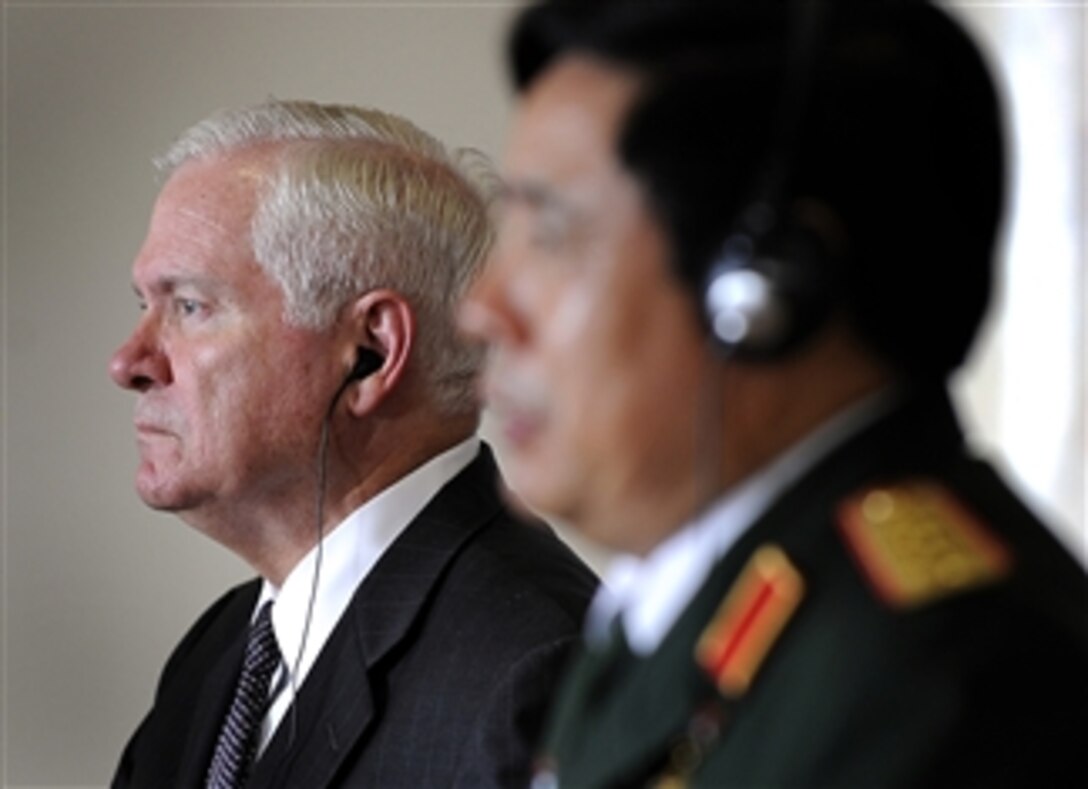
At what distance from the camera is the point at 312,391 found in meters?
1.65

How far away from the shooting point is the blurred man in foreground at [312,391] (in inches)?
63.1

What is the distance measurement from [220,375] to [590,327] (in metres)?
0.90

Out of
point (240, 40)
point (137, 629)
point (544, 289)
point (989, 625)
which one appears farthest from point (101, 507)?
point (989, 625)

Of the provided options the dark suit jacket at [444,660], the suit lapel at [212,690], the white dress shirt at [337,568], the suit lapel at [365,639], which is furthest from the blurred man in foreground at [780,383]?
the suit lapel at [212,690]

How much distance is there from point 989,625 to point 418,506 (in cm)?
99

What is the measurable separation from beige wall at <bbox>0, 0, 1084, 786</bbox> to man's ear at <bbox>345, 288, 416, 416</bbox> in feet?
2.53

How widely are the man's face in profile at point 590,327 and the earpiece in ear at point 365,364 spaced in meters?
0.81

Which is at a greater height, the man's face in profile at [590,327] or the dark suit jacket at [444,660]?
the man's face in profile at [590,327]

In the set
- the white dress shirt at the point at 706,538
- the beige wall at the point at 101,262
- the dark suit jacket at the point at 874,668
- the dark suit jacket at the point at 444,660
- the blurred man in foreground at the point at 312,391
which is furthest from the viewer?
the beige wall at the point at 101,262

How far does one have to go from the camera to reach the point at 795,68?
0.74m

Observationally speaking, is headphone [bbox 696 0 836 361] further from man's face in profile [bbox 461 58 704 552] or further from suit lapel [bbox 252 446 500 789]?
suit lapel [bbox 252 446 500 789]

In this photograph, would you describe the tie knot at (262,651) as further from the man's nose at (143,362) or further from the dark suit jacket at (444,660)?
the man's nose at (143,362)

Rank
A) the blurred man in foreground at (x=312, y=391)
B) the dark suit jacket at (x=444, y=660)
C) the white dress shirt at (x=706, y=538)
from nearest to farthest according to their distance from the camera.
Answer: the white dress shirt at (x=706, y=538) < the dark suit jacket at (x=444, y=660) < the blurred man in foreground at (x=312, y=391)

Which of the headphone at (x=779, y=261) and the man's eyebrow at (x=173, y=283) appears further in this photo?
the man's eyebrow at (x=173, y=283)
